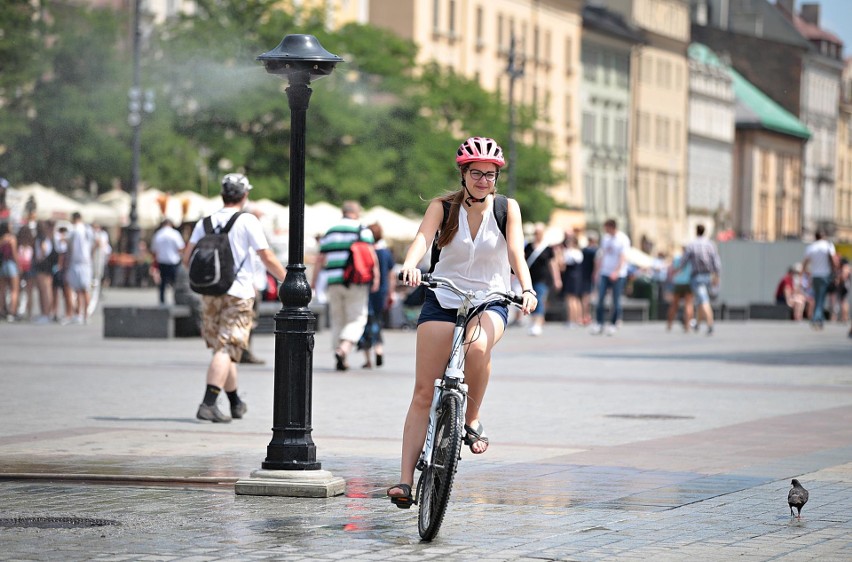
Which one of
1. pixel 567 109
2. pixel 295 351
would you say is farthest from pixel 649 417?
pixel 567 109

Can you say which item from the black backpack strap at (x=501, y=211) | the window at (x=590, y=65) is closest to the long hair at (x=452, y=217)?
the black backpack strap at (x=501, y=211)

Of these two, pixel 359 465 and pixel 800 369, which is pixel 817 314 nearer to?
pixel 800 369

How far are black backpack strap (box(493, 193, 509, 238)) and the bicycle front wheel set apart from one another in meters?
1.00

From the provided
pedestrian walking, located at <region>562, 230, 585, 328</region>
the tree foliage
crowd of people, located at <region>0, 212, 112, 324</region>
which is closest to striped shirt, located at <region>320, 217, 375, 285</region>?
crowd of people, located at <region>0, 212, 112, 324</region>

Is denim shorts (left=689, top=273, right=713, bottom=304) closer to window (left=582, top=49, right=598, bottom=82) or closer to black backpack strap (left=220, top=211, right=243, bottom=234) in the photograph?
black backpack strap (left=220, top=211, right=243, bottom=234)

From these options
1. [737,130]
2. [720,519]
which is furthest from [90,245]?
[737,130]

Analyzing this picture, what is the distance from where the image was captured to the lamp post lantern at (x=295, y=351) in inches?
392

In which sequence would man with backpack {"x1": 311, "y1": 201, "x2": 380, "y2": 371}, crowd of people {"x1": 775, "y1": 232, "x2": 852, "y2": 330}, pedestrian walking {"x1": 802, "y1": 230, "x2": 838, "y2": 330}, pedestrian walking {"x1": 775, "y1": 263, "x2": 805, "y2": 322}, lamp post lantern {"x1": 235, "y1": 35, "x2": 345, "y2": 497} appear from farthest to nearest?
pedestrian walking {"x1": 775, "y1": 263, "x2": 805, "y2": 322} → crowd of people {"x1": 775, "y1": 232, "x2": 852, "y2": 330} → pedestrian walking {"x1": 802, "y1": 230, "x2": 838, "y2": 330} → man with backpack {"x1": 311, "y1": 201, "x2": 380, "y2": 371} → lamp post lantern {"x1": 235, "y1": 35, "x2": 345, "y2": 497}

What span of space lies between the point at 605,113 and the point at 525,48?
13.9 meters

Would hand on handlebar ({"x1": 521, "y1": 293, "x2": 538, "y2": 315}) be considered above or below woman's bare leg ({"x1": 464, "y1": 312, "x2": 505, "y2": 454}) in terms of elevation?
above

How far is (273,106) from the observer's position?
203 feet

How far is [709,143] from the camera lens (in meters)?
122

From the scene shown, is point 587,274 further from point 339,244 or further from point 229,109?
point 229,109

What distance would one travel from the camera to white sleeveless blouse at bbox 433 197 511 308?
9.15 meters
